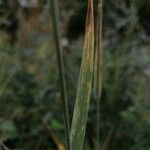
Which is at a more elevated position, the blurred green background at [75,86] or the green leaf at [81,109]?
the green leaf at [81,109]

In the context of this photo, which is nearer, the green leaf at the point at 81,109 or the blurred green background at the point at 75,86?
the green leaf at the point at 81,109

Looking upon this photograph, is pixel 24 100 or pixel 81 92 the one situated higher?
pixel 81 92

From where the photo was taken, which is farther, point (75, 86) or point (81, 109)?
point (75, 86)

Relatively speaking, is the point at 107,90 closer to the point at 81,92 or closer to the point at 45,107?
the point at 45,107

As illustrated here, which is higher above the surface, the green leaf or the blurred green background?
the green leaf

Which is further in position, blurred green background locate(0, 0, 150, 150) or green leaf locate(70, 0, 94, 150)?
blurred green background locate(0, 0, 150, 150)

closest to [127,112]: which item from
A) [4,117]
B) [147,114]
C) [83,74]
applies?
[147,114]

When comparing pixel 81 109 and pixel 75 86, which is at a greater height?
pixel 81 109

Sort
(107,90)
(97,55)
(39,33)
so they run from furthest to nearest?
1. (39,33)
2. (107,90)
3. (97,55)
